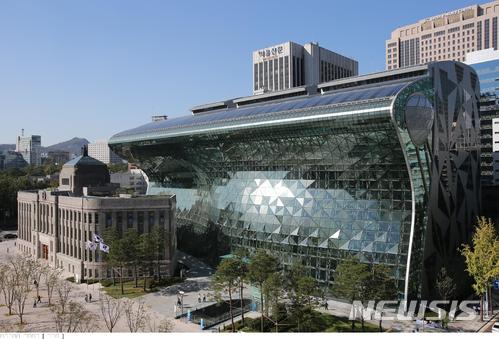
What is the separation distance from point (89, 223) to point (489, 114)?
9139cm

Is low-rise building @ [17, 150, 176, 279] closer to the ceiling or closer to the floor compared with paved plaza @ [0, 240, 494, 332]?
closer to the ceiling

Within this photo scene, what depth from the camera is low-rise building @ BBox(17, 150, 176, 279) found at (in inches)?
2972

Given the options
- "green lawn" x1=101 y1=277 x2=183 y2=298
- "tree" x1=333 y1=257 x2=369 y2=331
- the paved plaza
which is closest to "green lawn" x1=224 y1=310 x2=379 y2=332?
"tree" x1=333 y1=257 x2=369 y2=331

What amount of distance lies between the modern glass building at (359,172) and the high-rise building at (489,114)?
1247 inches

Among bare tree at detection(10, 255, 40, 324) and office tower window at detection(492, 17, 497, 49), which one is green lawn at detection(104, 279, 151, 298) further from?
office tower window at detection(492, 17, 497, 49)

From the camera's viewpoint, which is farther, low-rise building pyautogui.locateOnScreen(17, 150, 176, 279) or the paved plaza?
low-rise building pyautogui.locateOnScreen(17, 150, 176, 279)

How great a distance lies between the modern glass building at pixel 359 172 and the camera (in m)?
57.6

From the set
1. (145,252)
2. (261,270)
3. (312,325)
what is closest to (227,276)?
(261,270)

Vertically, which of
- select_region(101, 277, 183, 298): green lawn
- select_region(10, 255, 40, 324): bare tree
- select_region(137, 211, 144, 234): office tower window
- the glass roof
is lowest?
select_region(101, 277, 183, 298): green lawn

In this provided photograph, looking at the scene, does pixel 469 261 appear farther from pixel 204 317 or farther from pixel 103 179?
pixel 103 179

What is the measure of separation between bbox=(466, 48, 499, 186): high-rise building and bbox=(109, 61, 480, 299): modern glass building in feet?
104

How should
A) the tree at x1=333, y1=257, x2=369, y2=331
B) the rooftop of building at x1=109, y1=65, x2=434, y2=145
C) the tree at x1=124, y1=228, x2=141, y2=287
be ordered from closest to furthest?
the tree at x1=333, y1=257, x2=369, y2=331 < the rooftop of building at x1=109, y1=65, x2=434, y2=145 < the tree at x1=124, y1=228, x2=141, y2=287
